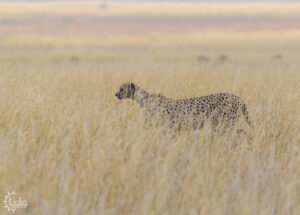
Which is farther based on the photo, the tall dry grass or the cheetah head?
the cheetah head

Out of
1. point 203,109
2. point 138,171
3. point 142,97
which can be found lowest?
point 138,171

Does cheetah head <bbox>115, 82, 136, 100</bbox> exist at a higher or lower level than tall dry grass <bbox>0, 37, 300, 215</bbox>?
higher

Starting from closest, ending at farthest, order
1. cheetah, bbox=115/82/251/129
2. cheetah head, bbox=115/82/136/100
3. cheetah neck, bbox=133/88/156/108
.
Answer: cheetah, bbox=115/82/251/129, cheetah neck, bbox=133/88/156/108, cheetah head, bbox=115/82/136/100

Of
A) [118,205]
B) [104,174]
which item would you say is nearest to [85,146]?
[104,174]

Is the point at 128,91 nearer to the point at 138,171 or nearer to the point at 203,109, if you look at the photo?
the point at 203,109

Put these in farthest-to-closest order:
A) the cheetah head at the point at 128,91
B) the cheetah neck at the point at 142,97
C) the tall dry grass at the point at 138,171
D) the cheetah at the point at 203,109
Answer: the cheetah head at the point at 128,91
the cheetah neck at the point at 142,97
the cheetah at the point at 203,109
the tall dry grass at the point at 138,171

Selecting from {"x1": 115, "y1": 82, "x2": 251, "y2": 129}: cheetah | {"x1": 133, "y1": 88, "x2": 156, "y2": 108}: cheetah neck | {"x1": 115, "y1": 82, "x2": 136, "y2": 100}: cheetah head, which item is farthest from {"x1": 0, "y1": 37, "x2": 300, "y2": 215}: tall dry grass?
{"x1": 115, "y1": 82, "x2": 136, "y2": 100}: cheetah head

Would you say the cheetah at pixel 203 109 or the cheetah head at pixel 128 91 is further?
the cheetah head at pixel 128 91

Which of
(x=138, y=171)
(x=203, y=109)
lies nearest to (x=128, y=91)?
(x=203, y=109)

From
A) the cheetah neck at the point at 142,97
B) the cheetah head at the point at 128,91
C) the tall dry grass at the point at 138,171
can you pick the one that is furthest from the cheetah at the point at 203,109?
the cheetah head at the point at 128,91

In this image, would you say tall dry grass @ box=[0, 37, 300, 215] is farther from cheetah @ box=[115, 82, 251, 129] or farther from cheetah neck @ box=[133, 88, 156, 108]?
cheetah neck @ box=[133, 88, 156, 108]

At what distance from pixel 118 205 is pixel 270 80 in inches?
225

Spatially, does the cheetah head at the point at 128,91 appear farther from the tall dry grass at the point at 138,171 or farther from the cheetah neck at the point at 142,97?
the tall dry grass at the point at 138,171

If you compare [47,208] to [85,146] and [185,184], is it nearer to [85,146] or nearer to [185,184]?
[185,184]
